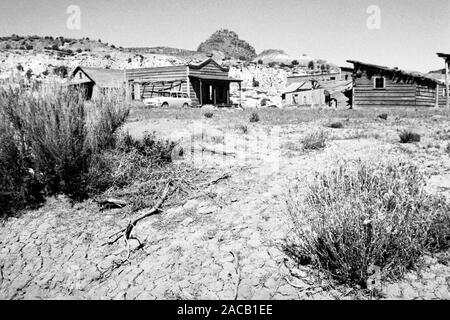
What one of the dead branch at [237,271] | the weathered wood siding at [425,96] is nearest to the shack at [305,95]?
the weathered wood siding at [425,96]

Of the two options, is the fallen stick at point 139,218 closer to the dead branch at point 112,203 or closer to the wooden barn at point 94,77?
the dead branch at point 112,203

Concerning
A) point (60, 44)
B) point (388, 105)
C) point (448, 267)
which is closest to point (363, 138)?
point (448, 267)

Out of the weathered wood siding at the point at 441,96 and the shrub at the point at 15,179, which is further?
the weathered wood siding at the point at 441,96

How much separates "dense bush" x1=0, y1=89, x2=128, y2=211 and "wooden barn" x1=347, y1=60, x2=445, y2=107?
2408 centimetres

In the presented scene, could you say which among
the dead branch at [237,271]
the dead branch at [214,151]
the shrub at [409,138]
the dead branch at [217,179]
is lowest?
the dead branch at [237,271]

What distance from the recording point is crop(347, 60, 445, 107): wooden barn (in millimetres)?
24047

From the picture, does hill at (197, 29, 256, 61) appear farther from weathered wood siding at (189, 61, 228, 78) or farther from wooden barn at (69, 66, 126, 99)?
wooden barn at (69, 66, 126, 99)

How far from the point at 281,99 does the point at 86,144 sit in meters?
38.2

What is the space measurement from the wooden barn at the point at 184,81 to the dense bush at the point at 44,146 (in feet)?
80.9

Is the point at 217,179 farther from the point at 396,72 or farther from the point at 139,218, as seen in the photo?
the point at 396,72

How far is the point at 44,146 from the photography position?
5176 millimetres

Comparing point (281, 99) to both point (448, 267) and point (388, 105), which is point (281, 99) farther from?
point (448, 267)

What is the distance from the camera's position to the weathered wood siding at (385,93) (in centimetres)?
2411

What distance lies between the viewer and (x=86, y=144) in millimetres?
5559
